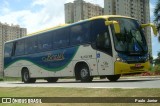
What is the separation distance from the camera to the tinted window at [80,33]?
19147 millimetres

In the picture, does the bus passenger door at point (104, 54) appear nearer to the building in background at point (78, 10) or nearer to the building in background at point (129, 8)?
the building in background at point (78, 10)


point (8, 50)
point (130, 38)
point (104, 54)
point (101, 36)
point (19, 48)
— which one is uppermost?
point (101, 36)

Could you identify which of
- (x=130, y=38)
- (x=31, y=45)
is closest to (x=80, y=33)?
(x=130, y=38)

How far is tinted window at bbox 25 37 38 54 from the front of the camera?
24281mm

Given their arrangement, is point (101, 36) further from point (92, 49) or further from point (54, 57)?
point (54, 57)

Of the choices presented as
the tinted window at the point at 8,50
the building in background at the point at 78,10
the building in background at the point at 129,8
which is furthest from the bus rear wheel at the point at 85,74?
the building in background at the point at 129,8

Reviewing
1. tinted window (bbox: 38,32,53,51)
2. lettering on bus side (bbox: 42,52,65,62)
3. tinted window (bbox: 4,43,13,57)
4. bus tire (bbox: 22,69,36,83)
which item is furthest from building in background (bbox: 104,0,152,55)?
lettering on bus side (bbox: 42,52,65,62)

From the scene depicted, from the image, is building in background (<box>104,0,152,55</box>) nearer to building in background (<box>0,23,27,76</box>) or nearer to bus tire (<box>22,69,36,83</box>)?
building in background (<box>0,23,27,76</box>)

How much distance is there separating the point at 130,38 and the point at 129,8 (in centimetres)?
8412

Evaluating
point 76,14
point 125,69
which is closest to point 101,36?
point 125,69

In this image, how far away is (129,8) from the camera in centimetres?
10069

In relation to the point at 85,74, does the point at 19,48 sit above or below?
above

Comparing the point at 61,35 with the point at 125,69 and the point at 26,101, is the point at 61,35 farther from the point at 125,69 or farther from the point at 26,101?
the point at 26,101

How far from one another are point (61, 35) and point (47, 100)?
397 inches
